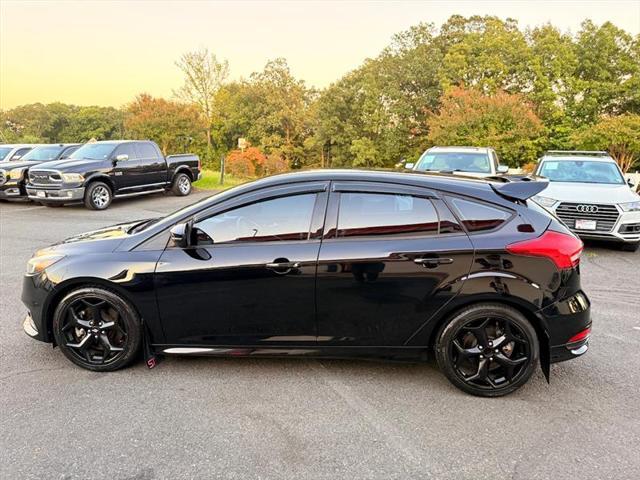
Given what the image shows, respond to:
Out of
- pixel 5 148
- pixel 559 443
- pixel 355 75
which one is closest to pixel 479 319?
pixel 559 443

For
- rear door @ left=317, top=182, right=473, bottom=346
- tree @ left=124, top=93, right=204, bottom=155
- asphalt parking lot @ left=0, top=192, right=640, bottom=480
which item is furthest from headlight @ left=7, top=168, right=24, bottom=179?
tree @ left=124, top=93, right=204, bottom=155

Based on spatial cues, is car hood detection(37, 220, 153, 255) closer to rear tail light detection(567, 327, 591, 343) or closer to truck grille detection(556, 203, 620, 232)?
rear tail light detection(567, 327, 591, 343)

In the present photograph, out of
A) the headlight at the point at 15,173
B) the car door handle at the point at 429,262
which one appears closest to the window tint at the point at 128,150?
the headlight at the point at 15,173

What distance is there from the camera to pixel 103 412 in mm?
Result: 2816

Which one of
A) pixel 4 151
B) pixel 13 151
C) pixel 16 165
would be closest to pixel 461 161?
pixel 16 165

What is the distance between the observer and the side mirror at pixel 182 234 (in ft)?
10.0

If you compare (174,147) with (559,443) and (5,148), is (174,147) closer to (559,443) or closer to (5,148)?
(5,148)

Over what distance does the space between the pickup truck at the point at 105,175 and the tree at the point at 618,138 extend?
69.0ft

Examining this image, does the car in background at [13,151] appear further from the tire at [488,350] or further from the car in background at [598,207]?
the tire at [488,350]

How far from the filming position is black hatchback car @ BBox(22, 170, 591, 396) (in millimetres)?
2945

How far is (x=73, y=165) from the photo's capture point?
37.1ft

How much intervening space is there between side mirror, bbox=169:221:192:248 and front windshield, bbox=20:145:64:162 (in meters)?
13.0

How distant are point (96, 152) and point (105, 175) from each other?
3.16 feet

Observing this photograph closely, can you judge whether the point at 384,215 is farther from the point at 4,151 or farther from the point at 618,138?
the point at 618,138
